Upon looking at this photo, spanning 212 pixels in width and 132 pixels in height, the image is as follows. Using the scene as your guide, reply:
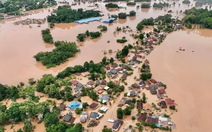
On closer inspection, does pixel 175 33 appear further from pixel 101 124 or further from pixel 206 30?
pixel 101 124

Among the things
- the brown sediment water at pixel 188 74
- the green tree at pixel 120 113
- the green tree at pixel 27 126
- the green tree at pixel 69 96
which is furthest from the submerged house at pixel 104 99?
the green tree at pixel 27 126

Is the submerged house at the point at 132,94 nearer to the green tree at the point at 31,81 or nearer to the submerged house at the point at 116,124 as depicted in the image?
the submerged house at the point at 116,124

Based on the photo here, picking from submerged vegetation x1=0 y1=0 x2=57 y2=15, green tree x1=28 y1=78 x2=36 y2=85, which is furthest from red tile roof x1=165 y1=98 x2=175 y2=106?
submerged vegetation x1=0 y1=0 x2=57 y2=15

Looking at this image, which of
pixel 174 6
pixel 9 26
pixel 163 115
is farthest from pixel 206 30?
pixel 9 26

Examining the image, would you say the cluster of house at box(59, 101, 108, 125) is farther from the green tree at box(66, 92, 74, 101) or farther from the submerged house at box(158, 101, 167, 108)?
the submerged house at box(158, 101, 167, 108)

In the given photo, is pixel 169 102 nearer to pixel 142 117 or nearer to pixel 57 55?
pixel 142 117

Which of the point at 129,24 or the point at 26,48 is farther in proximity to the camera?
the point at 129,24

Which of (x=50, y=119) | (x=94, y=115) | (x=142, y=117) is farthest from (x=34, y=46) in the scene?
(x=142, y=117)
